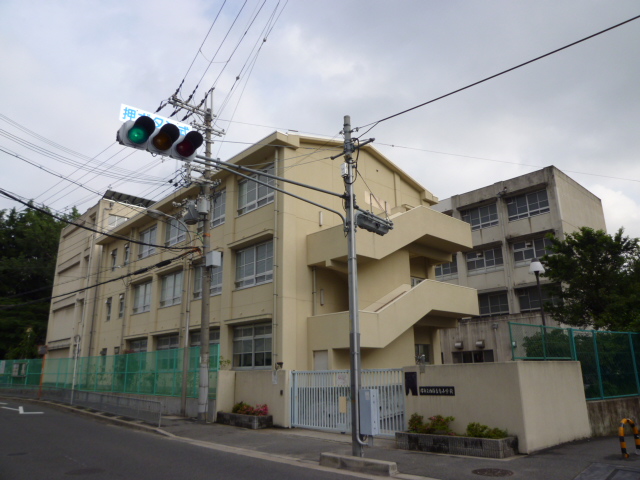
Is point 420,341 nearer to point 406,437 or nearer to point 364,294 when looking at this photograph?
point 364,294

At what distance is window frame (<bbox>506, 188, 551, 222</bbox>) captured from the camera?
32562mm

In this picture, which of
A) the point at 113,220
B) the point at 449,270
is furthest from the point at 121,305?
the point at 449,270

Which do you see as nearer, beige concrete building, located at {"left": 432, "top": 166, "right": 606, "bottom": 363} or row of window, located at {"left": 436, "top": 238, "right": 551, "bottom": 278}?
beige concrete building, located at {"left": 432, "top": 166, "right": 606, "bottom": 363}

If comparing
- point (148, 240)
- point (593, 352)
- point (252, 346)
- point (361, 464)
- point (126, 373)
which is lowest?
point (361, 464)

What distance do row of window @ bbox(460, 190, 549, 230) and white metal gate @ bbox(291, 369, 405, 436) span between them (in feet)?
75.1

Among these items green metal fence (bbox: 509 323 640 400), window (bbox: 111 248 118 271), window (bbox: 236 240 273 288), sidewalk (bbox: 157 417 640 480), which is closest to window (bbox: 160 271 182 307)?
window (bbox: 236 240 273 288)

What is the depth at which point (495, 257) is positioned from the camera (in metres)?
34.8

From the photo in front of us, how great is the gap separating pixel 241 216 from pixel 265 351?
6.44 m

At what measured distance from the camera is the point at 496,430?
11.1m

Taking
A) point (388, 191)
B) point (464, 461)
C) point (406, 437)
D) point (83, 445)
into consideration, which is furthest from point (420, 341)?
point (83, 445)

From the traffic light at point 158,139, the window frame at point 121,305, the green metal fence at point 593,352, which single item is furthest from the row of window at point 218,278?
the traffic light at point 158,139

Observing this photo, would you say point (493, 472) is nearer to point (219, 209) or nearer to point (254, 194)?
point (254, 194)

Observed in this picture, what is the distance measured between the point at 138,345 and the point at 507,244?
2472cm

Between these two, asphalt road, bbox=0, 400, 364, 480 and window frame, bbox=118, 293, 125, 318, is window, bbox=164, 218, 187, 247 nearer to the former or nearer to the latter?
window frame, bbox=118, 293, 125, 318
